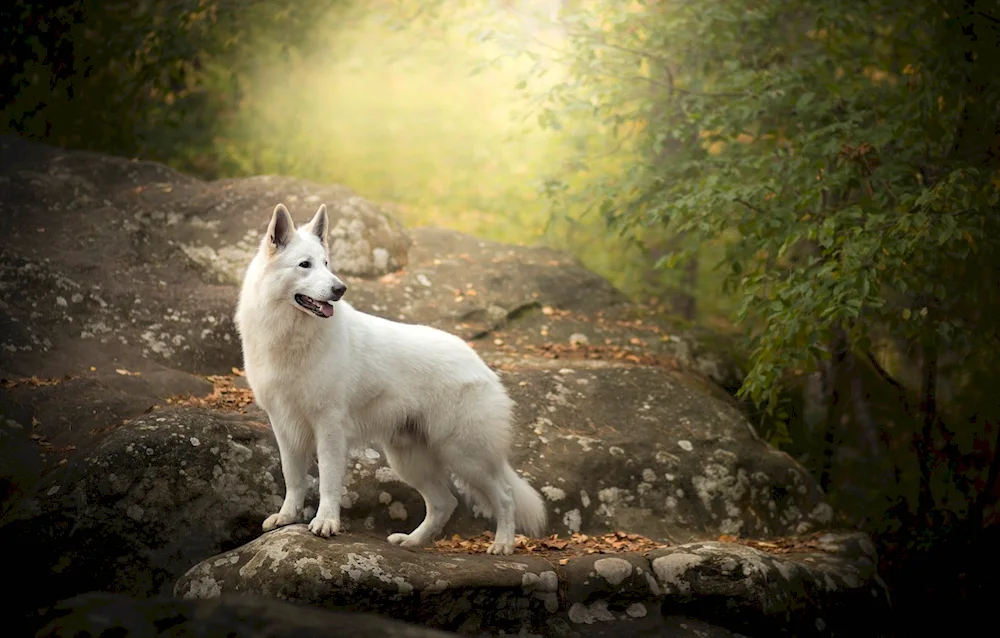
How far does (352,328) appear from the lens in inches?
184

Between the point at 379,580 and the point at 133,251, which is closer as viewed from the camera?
the point at 379,580

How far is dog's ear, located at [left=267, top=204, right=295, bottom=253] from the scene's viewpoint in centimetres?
424

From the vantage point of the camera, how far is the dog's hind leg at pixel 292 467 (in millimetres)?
4473

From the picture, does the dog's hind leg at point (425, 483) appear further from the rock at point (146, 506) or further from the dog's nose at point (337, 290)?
the dog's nose at point (337, 290)

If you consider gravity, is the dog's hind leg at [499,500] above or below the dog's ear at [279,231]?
below

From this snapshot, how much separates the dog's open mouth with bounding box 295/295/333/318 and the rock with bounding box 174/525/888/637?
3.73 feet

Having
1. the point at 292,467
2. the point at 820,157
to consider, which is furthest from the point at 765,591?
the point at 820,157

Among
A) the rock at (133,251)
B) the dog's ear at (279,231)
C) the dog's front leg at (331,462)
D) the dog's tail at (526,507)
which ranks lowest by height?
the dog's tail at (526,507)

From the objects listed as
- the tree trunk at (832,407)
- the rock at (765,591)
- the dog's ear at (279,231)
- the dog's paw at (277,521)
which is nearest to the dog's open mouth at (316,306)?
the dog's ear at (279,231)

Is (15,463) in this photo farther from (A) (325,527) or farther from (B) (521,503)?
(B) (521,503)

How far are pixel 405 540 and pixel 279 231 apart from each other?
6.58 feet

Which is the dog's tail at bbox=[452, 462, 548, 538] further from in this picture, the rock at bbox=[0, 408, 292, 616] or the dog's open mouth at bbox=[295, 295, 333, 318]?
the dog's open mouth at bbox=[295, 295, 333, 318]

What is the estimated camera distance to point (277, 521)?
176 inches

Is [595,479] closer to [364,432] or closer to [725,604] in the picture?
[725,604]
